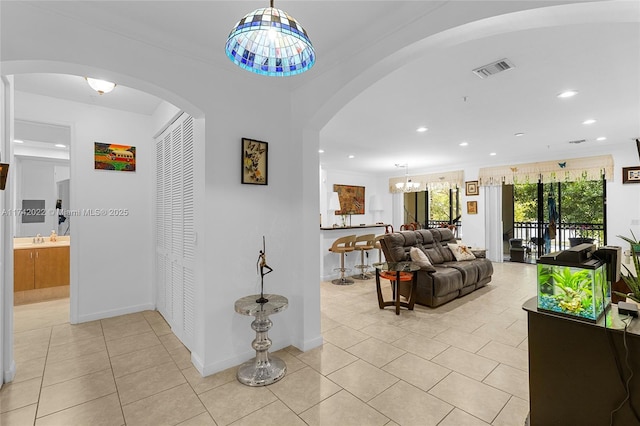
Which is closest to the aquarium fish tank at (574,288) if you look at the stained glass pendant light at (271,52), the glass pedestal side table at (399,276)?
the stained glass pendant light at (271,52)

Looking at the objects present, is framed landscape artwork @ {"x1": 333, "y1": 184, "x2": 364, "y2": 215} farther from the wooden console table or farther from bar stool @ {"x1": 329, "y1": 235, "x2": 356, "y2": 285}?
the wooden console table

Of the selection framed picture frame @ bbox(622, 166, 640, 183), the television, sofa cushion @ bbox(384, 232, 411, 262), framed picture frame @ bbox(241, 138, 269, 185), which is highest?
framed picture frame @ bbox(622, 166, 640, 183)

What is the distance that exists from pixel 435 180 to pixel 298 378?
7.49m

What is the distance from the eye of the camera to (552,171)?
649 centimetres

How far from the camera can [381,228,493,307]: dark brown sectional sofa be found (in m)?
3.95

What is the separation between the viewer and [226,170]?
246cm

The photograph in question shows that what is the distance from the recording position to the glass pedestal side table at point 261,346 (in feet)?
7.27

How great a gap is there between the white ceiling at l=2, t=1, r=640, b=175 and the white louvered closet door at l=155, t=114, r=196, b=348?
732 millimetres

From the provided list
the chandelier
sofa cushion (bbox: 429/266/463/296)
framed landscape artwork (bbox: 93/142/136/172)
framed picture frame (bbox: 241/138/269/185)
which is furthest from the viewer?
the chandelier

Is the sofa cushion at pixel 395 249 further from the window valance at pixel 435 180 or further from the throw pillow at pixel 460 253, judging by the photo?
the window valance at pixel 435 180

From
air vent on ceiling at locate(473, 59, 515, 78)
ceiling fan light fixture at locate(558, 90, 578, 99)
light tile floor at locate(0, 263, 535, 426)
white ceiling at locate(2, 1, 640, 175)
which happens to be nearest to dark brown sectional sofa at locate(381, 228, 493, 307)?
light tile floor at locate(0, 263, 535, 426)

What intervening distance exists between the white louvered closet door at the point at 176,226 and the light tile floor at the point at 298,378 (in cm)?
29

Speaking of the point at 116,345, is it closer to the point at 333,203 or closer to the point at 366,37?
the point at 366,37

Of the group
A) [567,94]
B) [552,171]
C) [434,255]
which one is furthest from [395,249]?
[552,171]
